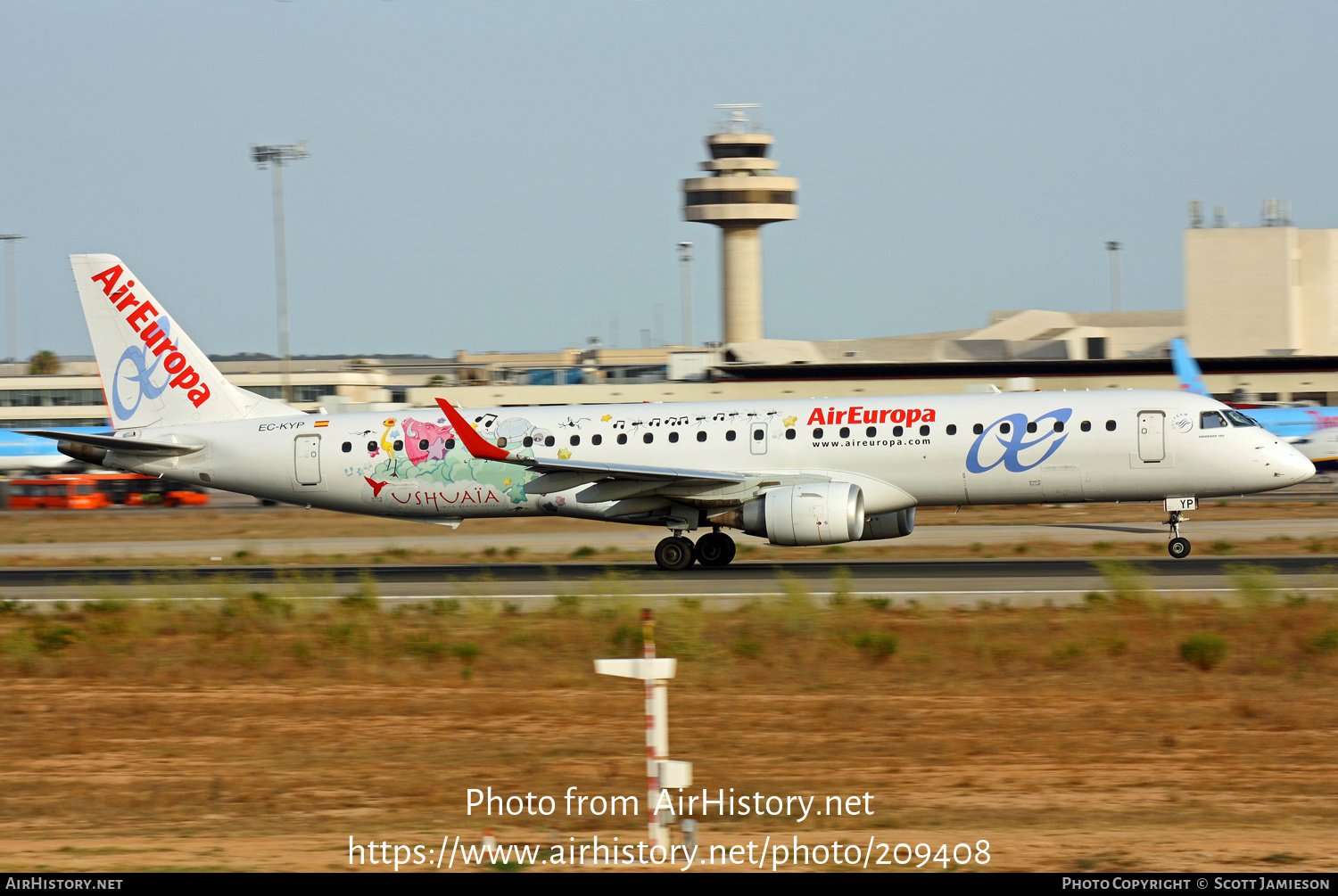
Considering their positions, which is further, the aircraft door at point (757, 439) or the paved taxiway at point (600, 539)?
the paved taxiway at point (600, 539)

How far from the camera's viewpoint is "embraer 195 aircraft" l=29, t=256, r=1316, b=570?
81.8ft

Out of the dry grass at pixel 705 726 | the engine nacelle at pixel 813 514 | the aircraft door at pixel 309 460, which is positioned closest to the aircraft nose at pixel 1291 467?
the dry grass at pixel 705 726

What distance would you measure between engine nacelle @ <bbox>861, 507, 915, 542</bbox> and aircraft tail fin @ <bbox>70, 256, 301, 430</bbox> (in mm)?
12583

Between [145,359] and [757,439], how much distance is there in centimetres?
1310

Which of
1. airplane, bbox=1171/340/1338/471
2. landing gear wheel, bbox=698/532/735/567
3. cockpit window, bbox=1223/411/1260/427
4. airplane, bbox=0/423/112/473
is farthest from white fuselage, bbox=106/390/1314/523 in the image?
airplane, bbox=0/423/112/473

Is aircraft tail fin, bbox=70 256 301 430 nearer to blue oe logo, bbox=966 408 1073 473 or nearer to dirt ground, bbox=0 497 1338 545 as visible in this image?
dirt ground, bbox=0 497 1338 545

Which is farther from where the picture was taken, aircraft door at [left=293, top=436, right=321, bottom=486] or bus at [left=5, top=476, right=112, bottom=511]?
bus at [left=5, top=476, right=112, bottom=511]

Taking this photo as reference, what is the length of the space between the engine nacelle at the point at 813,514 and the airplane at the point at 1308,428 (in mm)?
28646

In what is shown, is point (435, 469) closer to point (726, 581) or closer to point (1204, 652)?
point (726, 581)

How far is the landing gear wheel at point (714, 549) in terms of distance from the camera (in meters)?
27.0

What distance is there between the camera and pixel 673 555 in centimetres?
2653

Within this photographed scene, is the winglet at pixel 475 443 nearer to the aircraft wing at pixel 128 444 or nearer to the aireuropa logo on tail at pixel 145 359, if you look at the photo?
the aircraft wing at pixel 128 444
